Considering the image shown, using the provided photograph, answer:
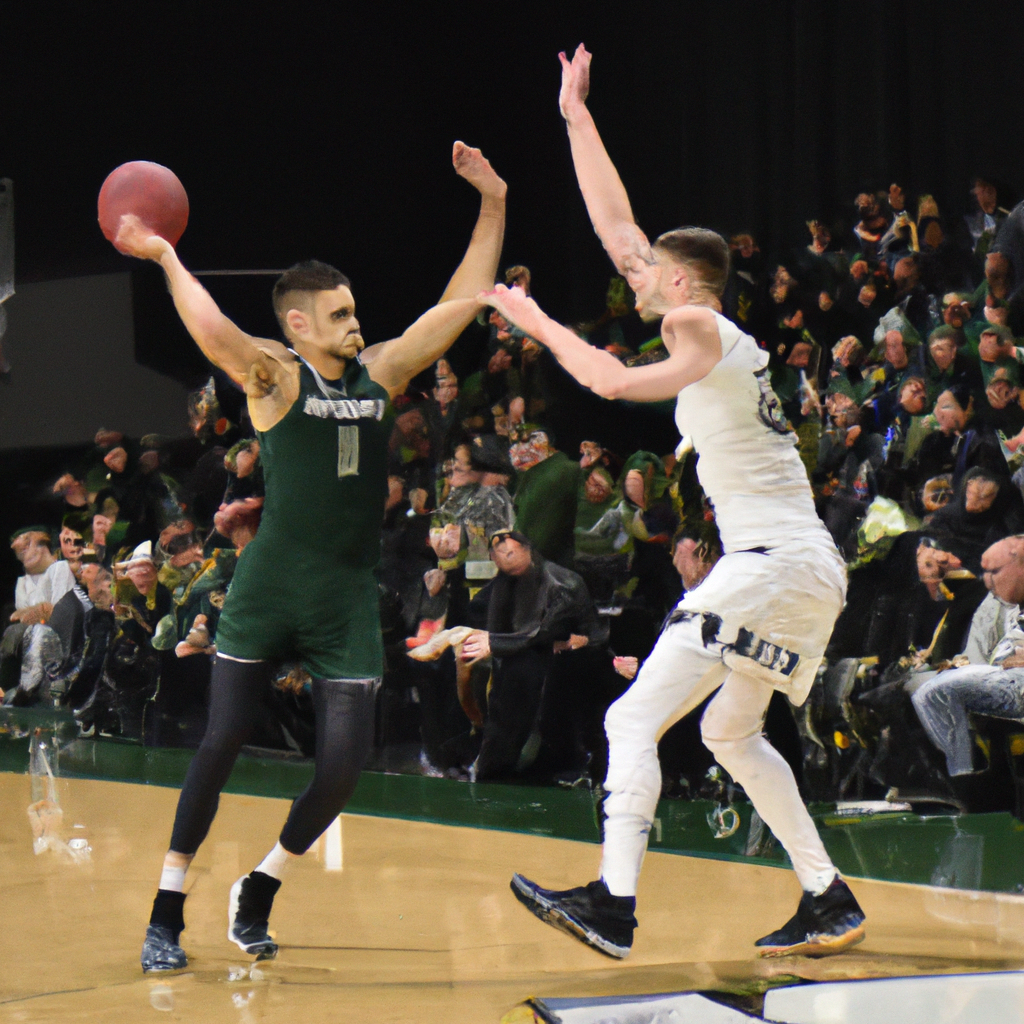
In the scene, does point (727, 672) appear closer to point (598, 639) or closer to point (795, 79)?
point (598, 639)

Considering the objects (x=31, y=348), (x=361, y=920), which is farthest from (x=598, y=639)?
(x=31, y=348)

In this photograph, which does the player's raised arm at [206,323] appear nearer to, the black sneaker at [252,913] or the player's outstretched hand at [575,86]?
the player's outstretched hand at [575,86]

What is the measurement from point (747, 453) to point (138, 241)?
1542 mm

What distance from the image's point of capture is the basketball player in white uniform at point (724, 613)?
2748 mm

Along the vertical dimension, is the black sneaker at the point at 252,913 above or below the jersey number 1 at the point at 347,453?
below

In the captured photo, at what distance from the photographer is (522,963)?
2996 millimetres

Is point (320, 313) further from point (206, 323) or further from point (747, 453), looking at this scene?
A: point (747, 453)

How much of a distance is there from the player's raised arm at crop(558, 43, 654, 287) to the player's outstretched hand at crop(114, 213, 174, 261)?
1027 millimetres

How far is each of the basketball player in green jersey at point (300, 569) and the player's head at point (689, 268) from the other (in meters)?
0.49

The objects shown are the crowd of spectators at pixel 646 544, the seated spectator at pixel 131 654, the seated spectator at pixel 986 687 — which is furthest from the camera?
the seated spectator at pixel 131 654

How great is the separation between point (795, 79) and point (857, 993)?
4175 mm

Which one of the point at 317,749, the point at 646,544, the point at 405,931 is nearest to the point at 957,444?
the point at 646,544

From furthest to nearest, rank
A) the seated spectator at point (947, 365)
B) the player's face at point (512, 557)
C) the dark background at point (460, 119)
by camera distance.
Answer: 1. the player's face at point (512, 557)
2. the dark background at point (460, 119)
3. the seated spectator at point (947, 365)

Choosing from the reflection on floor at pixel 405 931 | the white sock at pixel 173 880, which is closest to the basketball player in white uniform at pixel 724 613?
the reflection on floor at pixel 405 931
